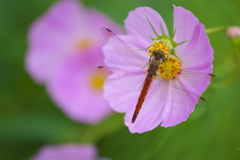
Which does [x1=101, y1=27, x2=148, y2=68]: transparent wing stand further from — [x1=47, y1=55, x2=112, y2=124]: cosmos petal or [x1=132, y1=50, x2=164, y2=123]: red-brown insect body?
[x1=47, y1=55, x2=112, y2=124]: cosmos petal

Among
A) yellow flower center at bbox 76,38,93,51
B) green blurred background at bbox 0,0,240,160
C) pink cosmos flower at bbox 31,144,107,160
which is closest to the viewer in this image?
green blurred background at bbox 0,0,240,160

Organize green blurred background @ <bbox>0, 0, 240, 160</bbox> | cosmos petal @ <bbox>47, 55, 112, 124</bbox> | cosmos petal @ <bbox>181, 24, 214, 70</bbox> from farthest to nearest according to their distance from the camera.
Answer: cosmos petal @ <bbox>47, 55, 112, 124</bbox>
green blurred background @ <bbox>0, 0, 240, 160</bbox>
cosmos petal @ <bbox>181, 24, 214, 70</bbox>

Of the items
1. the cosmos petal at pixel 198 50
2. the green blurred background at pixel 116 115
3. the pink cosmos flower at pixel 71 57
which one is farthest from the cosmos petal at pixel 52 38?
the cosmos petal at pixel 198 50

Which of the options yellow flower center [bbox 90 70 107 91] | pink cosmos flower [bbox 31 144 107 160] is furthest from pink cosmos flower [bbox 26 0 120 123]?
pink cosmos flower [bbox 31 144 107 160]

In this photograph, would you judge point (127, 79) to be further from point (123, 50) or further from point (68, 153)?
point (68, 153)

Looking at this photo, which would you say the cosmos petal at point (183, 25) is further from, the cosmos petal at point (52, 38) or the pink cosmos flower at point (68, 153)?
the cosmos petal at point (52, 38)

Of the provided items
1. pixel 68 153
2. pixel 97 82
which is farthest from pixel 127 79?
pixel 97 82

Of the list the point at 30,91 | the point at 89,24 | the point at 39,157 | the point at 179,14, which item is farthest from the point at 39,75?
the point at 179,14
